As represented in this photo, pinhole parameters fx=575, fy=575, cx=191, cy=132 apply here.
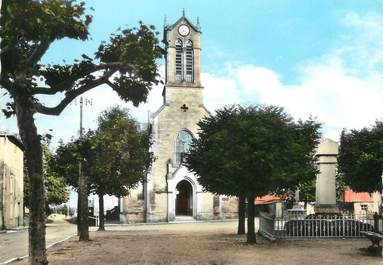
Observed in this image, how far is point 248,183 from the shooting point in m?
22.2

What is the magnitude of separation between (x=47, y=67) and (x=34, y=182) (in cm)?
261

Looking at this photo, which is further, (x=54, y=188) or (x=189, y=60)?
(x=54, y=188)

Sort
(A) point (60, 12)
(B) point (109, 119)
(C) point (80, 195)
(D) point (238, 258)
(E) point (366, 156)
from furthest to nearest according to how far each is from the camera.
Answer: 1. (B) point (109, 119)
2. (E) point (366, 156)
3. (C) point (80, 195)
4. (D) point (238, 258)
5. (A) point (60, 12)

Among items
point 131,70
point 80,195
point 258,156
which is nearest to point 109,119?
point 80,195

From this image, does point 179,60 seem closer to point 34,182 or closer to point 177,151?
point 177,151

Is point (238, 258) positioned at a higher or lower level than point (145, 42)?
lower

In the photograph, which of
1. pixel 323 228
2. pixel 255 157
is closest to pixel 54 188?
pixel 323 228

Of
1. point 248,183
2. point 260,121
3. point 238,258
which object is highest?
point 260,121

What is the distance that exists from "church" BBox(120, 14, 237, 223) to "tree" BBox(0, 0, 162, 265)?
144ft

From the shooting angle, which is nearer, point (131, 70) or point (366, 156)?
point (131, 70)

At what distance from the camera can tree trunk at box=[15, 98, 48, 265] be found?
12977 millimetres

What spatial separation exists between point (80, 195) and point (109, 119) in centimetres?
1407

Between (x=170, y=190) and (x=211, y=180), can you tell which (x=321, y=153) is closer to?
(x=211, y=180)

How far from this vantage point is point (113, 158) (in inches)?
1497
